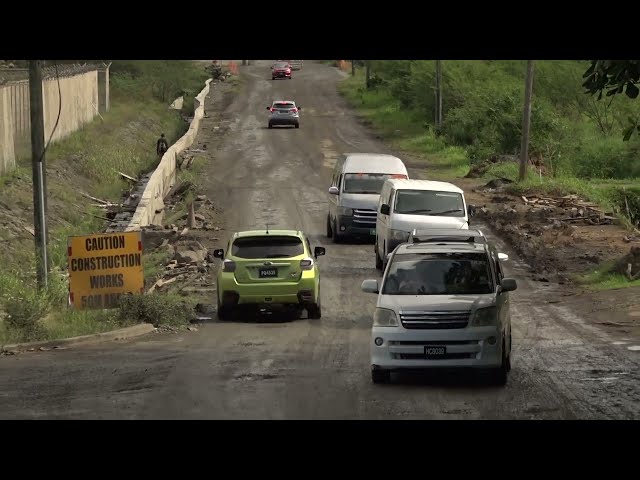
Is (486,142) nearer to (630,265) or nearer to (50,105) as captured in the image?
(50,105)

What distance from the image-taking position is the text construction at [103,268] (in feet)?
75.2

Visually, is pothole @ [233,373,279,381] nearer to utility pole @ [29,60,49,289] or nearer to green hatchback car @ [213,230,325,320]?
green hatchback car @ [213,230,325,320]

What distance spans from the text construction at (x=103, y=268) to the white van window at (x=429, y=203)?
6.90 metres

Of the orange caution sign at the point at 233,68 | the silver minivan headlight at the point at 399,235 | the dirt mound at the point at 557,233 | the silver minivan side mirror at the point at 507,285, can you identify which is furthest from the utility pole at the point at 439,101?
the silver minivan side mirror at the point at 507,285

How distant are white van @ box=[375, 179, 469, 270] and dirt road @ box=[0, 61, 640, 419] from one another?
1468 millimetres

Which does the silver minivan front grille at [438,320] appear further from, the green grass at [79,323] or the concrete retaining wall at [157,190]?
the concrete retaining wall at [157,190]

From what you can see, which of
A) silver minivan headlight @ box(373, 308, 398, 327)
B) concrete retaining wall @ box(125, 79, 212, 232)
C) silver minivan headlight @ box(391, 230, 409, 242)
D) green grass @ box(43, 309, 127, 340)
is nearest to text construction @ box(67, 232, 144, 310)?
green grass @ box(43, 309, 127, 340)

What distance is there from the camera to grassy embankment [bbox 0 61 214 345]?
22.0 meters
